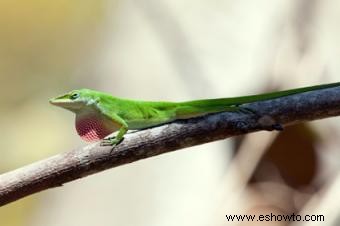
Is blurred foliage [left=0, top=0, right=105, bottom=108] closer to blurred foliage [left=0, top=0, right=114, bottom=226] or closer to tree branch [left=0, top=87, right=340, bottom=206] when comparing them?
blurred foliage [left=0, top=0, right=114, bottom=226]

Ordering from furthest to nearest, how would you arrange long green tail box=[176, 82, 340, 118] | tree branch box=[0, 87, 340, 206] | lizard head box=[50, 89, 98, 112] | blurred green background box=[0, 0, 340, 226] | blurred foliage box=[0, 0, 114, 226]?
blurred foliage box=[0, 0, 114, 226] < blurred green background box=[0, 0, 340, 226] < lizard head box=[50, 89, 98, 112] < long green tail box=[176, 82, 340, 118] < tree branch box=[0, 87, 340, 206]

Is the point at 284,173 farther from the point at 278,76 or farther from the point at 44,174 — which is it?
the point at 44,174

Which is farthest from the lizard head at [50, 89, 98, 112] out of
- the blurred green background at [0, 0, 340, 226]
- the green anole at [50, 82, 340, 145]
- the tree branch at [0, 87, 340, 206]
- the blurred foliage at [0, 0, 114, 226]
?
the blurred foliage at [0, 0, 114, 226]

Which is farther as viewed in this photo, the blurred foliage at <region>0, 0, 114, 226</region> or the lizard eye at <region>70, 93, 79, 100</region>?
the blurred foliage at <region>0, 0, 114, 226</region>

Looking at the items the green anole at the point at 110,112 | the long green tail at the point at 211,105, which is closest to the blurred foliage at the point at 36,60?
the green anole at the point at 110,112

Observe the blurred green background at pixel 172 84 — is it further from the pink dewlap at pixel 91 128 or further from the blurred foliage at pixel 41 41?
the pink dewlap at pixel 91 128

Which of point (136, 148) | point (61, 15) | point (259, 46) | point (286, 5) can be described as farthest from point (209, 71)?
point (136, 148)
